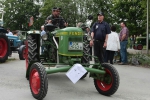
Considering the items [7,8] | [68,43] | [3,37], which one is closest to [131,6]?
[3,37]

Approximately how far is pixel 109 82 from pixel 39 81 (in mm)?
1585

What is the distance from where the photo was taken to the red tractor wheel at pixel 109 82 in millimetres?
5957

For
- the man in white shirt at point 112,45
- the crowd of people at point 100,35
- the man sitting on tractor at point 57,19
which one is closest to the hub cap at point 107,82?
the crowd of people at point 100,35

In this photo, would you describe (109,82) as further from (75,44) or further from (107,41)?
(107,41)

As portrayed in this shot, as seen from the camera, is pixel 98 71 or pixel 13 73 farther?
pixel 13 73

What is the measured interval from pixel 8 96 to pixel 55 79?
7.25 feet

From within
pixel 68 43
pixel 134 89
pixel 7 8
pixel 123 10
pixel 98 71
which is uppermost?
pixel 7 8

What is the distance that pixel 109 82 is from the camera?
6.19 m

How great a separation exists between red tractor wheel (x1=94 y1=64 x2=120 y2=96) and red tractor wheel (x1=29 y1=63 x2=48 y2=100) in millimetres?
1468

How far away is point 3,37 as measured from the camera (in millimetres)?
11266

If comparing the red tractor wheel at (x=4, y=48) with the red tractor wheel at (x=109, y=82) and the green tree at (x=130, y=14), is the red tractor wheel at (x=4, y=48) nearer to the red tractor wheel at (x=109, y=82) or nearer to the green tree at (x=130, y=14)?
the red tractor wheel at (x=109, y=82)

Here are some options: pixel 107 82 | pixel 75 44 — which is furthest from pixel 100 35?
pixel 107 82

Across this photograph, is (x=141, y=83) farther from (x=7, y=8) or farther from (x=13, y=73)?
(x=7, y=8)

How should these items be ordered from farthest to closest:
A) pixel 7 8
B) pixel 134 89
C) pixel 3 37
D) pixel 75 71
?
pixel 7 8
pixel 3 37
pixel 134 89
pixel 75 71
